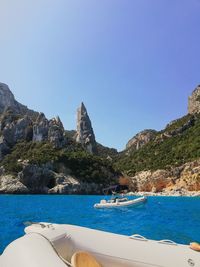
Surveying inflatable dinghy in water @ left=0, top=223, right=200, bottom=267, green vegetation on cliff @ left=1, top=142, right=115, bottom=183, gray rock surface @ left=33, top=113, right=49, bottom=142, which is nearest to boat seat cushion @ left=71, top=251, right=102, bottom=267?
inflatable dinghy in water @ left=0, top=223, right=200, bottom=267

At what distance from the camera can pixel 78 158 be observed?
107938 millimetres

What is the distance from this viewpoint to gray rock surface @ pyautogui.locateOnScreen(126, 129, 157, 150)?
512 feet

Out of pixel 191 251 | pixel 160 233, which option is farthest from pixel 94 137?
pixel 191 251

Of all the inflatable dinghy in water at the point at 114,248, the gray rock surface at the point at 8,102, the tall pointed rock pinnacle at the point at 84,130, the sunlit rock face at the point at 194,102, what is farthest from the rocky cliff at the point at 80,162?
the inflatable dinghy in water at the point at 114,248

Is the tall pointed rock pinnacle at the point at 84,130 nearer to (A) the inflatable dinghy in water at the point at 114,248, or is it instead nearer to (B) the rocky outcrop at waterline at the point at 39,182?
(B) the rocky outcrop at waterline at the point at 39,182

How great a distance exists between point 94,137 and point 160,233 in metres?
132

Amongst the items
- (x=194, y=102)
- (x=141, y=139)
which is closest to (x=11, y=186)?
(x=194, y=102)

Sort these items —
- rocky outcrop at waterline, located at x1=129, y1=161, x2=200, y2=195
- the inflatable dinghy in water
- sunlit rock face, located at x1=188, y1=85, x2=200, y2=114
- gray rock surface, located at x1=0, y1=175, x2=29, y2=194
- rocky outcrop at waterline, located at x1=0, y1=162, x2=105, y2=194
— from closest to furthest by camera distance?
1. the inflatable dinghy in water
2. gray rock surface, located at x1=0, y1=175, x2=29, y2=194
3. rocky outcrop at waterline, located at x1=129, y1=161, x2=200, y2=195
4. rocky outcrop at waterline, located at x1=0, y1=162, x2=105, y2=194
5. sunlit rock face, located at x1=188, y1=85, x2=200, y2=114

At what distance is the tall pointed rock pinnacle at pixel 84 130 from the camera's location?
147m

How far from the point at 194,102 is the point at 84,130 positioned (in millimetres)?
45498

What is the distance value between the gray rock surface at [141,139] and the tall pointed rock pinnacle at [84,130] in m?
20.3

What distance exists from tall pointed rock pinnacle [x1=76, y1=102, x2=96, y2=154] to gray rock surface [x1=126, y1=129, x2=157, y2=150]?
66.5ft

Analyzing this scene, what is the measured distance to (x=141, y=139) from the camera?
160000 mm

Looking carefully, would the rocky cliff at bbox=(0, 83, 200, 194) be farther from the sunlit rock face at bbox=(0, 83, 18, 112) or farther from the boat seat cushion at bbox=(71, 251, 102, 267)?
the boat seat cushion at bbox=(71, 251, 102, 267)
